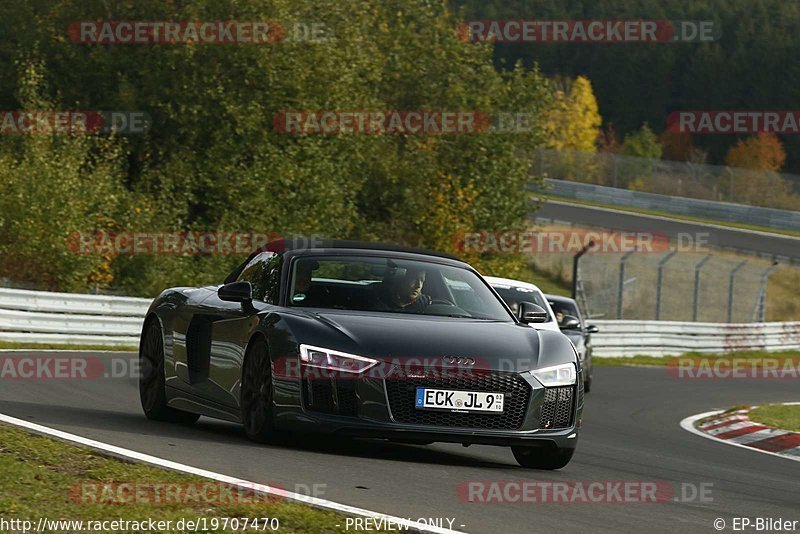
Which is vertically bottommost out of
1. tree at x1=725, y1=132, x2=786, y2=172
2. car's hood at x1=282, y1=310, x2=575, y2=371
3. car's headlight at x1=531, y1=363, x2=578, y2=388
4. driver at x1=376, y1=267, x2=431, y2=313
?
car's headlight at x1=531, y1=363, x2=578, y2=388

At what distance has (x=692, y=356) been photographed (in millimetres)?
36375

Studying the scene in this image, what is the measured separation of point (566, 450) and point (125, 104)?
29072 millimetres

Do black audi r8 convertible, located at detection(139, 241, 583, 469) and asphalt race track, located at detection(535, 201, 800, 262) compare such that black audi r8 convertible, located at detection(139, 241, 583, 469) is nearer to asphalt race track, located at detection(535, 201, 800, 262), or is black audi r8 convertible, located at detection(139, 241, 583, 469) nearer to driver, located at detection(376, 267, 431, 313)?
driver, located at detection(376, 267, 431, 313)

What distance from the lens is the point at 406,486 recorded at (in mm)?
8062

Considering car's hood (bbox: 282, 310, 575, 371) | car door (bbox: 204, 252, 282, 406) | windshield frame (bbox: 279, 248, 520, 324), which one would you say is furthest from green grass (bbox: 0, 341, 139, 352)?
car's hood (bbox: 282, 310, 575, 371)

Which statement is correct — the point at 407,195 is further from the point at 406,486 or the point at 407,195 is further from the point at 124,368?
the point at 406,486

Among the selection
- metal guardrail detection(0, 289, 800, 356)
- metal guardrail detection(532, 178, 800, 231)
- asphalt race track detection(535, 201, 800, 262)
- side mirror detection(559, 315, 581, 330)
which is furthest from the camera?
metal guardrail detection(532, 178, 800, 231)

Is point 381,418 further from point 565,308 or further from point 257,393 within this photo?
point 565,308

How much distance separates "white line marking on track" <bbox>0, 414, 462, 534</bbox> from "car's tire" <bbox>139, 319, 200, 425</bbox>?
71.7 inches

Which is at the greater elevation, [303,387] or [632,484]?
[303,387]

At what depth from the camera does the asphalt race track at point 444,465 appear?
747 cm

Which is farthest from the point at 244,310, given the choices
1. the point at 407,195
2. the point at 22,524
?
the point at 407,195

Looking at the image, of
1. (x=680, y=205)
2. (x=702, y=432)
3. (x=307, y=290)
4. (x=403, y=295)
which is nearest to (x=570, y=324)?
(x=702, y=432)

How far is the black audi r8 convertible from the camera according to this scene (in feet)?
29.5
